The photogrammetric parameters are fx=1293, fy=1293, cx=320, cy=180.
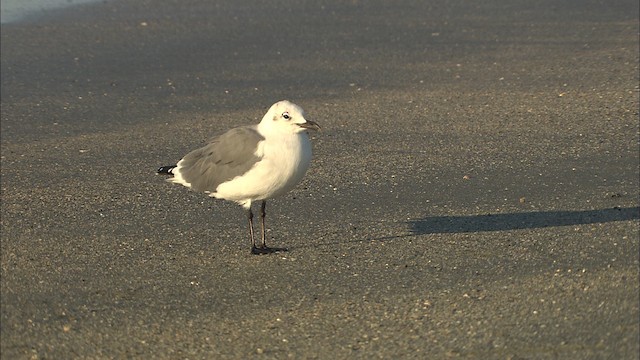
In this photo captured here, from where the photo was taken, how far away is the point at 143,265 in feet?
23.0

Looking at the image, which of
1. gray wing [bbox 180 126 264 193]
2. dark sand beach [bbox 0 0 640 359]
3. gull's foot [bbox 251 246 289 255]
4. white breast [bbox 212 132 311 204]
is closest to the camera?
dark sand beach [bbox 0 0 640 359]

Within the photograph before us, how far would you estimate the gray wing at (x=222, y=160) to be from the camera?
7.03m

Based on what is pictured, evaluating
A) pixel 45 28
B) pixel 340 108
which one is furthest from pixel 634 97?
pixel 45 28

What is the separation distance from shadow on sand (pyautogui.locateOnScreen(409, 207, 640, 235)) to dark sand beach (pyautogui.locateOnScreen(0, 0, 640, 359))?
0.03 metres

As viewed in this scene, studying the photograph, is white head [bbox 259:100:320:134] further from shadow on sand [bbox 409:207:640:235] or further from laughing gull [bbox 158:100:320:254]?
shadow on sand [bbox 409:207:640:235]

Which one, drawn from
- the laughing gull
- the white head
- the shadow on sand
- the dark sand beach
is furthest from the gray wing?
the shadow on sand

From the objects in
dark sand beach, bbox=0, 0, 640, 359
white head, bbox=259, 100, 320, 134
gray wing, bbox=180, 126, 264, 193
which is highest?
white head, bbox=259, 100, 320, 134

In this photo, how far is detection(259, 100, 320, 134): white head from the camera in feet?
22.8

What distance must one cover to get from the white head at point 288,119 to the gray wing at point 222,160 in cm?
13

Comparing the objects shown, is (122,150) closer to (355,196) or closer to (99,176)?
(99,176)

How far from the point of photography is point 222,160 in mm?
7195

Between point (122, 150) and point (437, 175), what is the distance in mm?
2452

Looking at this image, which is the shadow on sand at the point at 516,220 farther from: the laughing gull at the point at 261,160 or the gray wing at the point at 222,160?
the gray wing at the point at 222,160

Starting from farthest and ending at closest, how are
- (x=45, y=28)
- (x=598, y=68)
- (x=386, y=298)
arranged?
(x=45, y=28) → (x=598, y=68) → (x=386, y=298)
